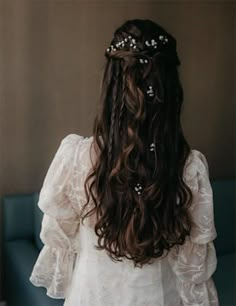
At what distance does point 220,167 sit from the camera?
9.46ft

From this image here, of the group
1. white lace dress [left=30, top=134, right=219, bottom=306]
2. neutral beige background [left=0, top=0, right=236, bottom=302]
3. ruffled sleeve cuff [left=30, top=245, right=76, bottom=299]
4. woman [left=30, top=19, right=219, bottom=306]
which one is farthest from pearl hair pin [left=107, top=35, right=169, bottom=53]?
neutral beige background [left=0, top=0, right=236, bottom=302]

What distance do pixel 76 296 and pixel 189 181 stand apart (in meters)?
0.44

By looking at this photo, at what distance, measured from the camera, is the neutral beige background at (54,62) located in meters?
2.37

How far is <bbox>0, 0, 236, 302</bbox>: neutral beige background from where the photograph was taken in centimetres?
237

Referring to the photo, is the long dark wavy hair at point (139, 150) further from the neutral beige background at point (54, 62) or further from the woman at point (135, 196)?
the neutral beige background at point (54, 62)

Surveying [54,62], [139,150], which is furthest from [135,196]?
[54,62]

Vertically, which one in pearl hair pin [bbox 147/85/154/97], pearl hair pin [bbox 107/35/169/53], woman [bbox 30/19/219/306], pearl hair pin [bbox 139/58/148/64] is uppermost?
pearl hair pin [bbox 107/35/169/53]

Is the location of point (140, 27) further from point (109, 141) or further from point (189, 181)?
point (189, 181)

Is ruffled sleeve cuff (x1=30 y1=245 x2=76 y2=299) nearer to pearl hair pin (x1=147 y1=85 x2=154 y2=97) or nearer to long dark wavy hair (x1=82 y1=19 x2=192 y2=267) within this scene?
long dark wavy hair (x1=82 y1=19 x2=192 y2=267)

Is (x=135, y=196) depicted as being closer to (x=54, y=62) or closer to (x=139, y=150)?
(x=139, y=150)

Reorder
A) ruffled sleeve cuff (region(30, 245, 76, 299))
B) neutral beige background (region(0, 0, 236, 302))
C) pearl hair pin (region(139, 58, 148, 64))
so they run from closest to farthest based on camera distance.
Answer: pearl hair pin (region(139, 58, 148, 64)), ruffled sleeve cuff (region(30, 245, 76, 299)), neutral beige background (region(0, 0, 236, 302))

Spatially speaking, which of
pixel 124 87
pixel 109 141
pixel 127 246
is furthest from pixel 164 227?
pixel 124 87

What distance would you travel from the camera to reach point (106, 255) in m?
1.37

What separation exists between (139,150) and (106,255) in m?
0.29
